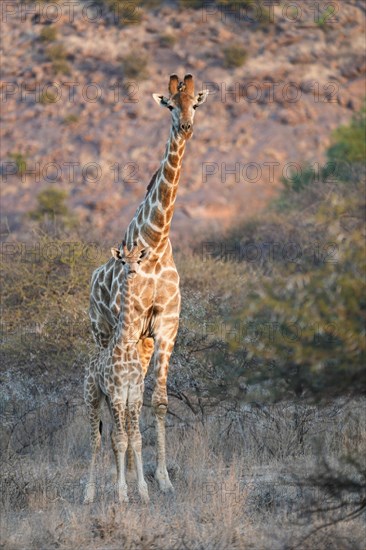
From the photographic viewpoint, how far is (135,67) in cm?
3741

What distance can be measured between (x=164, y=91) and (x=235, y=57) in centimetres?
349

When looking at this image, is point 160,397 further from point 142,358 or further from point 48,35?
point 48,35

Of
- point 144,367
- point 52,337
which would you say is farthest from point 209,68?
point 144,367

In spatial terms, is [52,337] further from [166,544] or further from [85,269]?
[166,544]

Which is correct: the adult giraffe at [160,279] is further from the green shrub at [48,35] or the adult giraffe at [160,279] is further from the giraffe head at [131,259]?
the green shrub at [48,35]

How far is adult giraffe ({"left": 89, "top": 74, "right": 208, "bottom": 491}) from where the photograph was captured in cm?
1006

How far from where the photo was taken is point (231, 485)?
8.91 m

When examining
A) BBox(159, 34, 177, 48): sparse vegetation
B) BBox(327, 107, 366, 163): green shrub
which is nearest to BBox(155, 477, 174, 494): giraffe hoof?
BBox(327, 107, 366, 163): green shrub

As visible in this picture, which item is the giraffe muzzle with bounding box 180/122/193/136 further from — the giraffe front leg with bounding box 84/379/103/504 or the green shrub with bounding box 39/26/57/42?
the green shrub with bounding box 39/26/57/42

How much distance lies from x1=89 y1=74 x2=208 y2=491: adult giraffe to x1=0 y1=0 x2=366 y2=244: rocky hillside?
20.6m

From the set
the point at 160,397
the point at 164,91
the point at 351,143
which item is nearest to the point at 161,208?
the point at 160,397

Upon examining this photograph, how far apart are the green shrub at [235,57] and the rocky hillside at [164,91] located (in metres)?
Result: 0.07

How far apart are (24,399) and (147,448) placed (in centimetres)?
151

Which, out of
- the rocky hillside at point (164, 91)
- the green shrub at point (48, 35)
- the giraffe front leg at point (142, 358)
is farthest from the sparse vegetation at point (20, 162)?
the giraffe front leg at point (142, 358)
